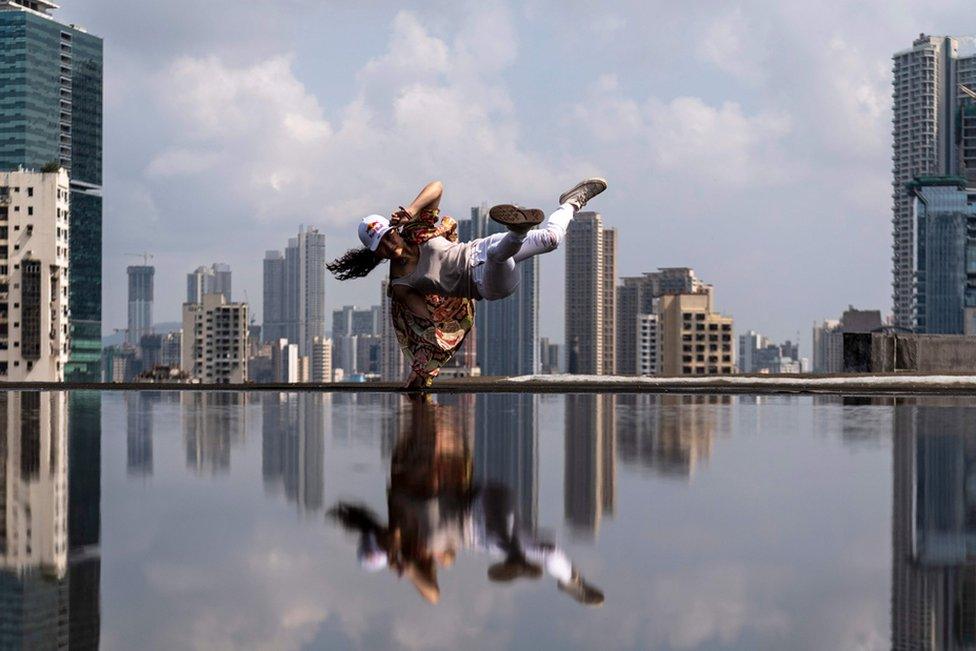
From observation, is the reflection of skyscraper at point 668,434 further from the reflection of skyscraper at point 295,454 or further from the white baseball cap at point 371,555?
the white baseball cap at point 371,555

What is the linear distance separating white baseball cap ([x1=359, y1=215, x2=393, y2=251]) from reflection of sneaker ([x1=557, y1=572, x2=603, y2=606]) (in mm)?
11533

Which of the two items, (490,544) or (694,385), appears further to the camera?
(694,385)

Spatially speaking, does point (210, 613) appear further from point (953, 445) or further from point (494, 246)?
point (494, 246)

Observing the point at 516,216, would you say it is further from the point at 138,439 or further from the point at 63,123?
the point at 63,123

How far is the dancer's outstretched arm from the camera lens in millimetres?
Answer: 14383

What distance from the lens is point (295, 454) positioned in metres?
7.17

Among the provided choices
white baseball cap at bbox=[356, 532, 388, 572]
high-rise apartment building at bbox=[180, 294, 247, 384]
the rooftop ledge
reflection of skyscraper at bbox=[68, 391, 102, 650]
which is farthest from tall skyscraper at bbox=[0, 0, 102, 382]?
white baseball cap at bbox=[356, 532, 388, 572]

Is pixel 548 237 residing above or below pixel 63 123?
below

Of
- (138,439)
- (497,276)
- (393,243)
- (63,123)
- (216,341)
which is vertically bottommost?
(138,439)

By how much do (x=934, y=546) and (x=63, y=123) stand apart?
193 m

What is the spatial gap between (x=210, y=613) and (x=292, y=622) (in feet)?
0.70

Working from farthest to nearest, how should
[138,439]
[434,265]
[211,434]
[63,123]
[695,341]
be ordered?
[63,123] → [695,341] → [434,265] → [211,434] → [138,439]

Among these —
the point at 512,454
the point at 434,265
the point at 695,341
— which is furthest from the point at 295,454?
the point at 695,341

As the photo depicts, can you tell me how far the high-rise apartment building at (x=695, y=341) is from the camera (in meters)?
154
